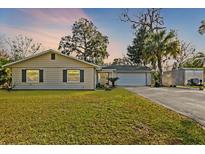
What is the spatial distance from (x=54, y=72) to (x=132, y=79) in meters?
10.2

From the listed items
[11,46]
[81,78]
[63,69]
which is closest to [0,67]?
[63,69]

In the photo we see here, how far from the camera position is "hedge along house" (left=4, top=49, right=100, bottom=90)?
19.1 metres

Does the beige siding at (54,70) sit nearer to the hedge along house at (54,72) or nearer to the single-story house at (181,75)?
the hedge along house at (54,72)

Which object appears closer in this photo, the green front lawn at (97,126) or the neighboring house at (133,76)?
the green front lawn at (97,126)

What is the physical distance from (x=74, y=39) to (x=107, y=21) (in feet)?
49.3

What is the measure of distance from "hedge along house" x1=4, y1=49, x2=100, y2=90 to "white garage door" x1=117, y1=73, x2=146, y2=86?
8.36 metres

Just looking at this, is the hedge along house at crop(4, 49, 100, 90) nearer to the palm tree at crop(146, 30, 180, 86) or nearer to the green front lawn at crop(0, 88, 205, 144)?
the palm tree at crop(146, 30, 180, 86)

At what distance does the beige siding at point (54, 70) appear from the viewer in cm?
1911

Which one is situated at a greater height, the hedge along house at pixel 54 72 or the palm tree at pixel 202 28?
the palm tree at pixel 202 28

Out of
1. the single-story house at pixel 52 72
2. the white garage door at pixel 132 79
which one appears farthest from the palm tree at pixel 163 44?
the single-story house at pixel 52 72

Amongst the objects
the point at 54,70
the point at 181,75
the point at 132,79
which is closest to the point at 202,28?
the point at 181,75

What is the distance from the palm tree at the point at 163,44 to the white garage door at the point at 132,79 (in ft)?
8.70

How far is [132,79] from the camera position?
90.0ft
